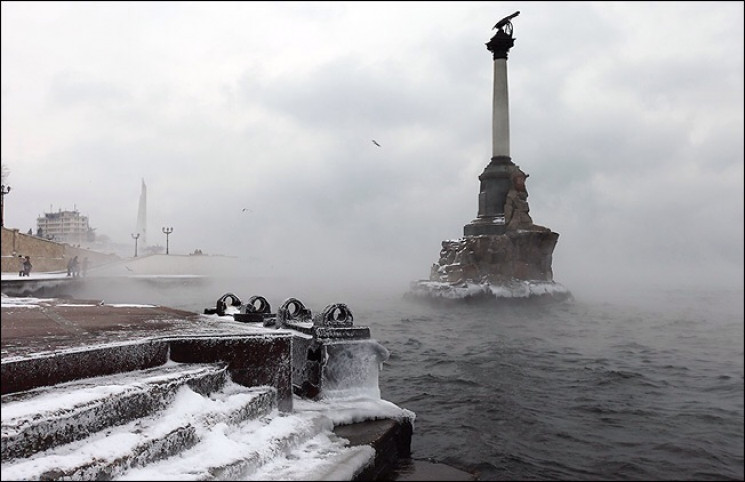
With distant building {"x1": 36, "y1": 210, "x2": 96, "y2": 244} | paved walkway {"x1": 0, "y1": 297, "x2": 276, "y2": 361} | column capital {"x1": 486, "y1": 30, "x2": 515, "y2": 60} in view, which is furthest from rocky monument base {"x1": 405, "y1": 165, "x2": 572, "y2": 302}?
distant building {"x1": 36, "y1": 210, "x2": 96, "y2": 244}

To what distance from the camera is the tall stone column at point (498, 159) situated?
4397 centimetres

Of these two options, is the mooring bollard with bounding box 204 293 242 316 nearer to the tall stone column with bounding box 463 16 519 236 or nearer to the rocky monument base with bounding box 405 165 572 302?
the rocky monument base with bounding box 405 165 572 302

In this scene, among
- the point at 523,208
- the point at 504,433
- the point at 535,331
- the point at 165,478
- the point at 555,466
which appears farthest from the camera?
the point at 523,208

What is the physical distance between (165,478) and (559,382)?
739cm

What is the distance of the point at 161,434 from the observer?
254cm

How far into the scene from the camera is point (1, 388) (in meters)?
2.48

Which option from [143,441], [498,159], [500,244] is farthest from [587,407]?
[498,159]

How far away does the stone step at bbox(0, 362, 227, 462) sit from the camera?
2205mm

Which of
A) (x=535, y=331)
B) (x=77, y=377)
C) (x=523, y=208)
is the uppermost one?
(x=523, y=208)

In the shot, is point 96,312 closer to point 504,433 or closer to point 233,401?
point 233,401

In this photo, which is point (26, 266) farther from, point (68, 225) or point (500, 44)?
point (68, 225)

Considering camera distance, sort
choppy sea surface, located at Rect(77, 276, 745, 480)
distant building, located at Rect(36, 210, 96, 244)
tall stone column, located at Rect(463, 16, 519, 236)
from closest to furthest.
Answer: choppy sea surface, located at Rect(77, 276, 745, 480) < tall stone column, located at Rect(463, 16, 519, 236) < distant building, located at Rect(36, 210, 96, 244)

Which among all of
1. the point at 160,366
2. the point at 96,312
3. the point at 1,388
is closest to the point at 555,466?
the point at 160,366

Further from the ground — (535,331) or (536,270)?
(536,270)
